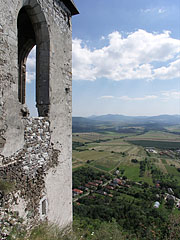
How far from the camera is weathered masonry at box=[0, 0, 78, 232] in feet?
9.29

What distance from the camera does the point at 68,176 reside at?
4734 millimetres

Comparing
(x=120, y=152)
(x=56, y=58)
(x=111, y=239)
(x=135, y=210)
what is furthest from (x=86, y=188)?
(x=56, y=58)

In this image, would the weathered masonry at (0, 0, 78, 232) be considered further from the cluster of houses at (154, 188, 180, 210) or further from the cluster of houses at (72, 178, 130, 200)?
the cluster of houses at (72, 178, 130, 200)

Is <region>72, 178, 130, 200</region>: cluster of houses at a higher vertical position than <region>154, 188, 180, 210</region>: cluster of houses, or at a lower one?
lower

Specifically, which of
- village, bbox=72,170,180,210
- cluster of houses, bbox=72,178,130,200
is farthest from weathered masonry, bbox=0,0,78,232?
cluster of houses, bbox=72,178,130,200

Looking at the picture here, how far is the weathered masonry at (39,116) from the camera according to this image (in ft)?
9.29

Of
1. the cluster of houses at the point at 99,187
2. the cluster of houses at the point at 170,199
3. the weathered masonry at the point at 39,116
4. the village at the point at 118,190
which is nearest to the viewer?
the weathered masonry at the point at 39,116

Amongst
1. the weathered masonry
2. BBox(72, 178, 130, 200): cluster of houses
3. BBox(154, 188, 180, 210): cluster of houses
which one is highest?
the weathered masonry

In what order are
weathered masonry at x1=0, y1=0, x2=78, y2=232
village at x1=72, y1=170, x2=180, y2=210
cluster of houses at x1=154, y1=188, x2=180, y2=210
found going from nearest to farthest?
weathered masonry at x1=0, y1=0, x2=78, y2=232
cluster of houses at x1=154, y1=188, x2=180, y2=210
village at x1=72, y1=170, x2=180, y2=210

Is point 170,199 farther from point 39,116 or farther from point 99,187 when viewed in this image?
point 39,116

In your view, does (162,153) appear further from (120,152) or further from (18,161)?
(18,161)

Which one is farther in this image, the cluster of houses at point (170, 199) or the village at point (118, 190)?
the village at point (118, 190)

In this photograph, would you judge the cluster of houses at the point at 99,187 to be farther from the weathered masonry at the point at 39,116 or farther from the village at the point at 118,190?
the weathered masonry at the point at 39,116

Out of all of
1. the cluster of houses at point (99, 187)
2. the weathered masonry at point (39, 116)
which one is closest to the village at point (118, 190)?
the cluster of houses at point (99, 187)
